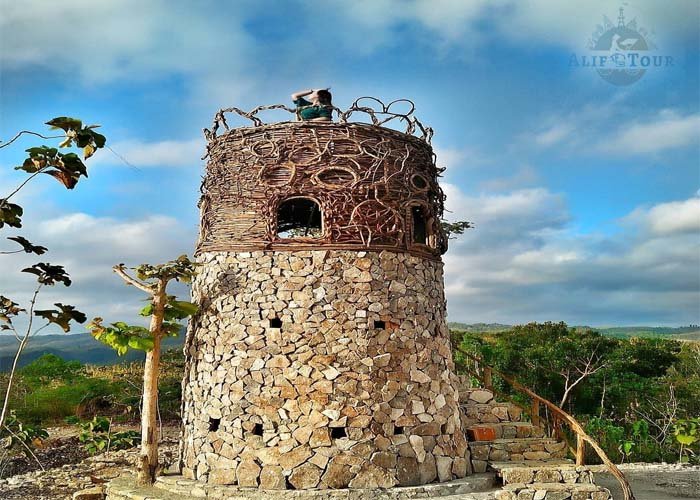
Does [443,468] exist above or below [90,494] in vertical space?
above

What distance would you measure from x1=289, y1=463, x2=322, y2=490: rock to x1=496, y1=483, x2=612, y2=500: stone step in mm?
2681

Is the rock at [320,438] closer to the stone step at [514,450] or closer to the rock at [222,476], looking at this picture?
the rock at [222,476]

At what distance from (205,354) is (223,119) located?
14.0 ft

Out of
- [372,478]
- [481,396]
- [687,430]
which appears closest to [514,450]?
[481,396]

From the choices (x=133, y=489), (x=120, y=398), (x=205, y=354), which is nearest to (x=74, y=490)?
(x=133, y=489)

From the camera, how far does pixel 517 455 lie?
445 inches

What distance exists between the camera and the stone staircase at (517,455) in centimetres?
949

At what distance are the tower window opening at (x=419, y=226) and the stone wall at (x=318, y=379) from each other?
1088 millimetres

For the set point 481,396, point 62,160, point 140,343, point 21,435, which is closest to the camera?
point 62,160

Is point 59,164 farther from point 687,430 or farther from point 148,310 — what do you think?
point 687,430

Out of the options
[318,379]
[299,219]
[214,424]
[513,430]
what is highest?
[299,219]

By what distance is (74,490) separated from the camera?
38.3ft

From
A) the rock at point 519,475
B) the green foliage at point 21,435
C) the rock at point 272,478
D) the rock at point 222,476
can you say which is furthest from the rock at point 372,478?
the green foliage at point 21,435

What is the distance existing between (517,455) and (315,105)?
7241 mm
